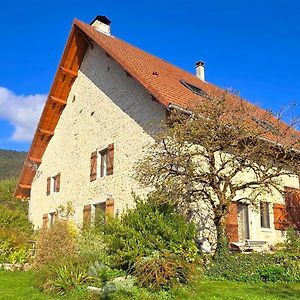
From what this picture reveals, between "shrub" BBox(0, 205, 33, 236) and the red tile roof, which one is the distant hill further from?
"shrub" BBox(0, 205, 33, 236)

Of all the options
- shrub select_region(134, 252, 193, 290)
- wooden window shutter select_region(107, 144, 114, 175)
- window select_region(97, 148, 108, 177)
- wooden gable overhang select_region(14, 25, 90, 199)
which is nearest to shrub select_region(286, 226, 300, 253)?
shrub select_region(134, 252, 193, 290)

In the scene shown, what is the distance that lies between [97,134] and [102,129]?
0.46 metres

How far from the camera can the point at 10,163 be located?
181ft

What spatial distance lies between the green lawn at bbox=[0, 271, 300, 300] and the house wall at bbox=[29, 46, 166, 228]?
169 inches

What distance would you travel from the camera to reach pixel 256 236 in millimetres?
13391

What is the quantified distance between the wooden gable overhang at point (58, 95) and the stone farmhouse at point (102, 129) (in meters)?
0.04

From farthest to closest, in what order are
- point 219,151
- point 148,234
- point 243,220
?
1. point 243,220
2. point 219,151
3. point 148,234

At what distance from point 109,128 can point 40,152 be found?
7.47 metres

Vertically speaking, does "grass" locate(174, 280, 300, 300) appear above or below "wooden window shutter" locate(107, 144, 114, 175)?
below

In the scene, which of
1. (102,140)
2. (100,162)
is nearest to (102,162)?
(100,162)

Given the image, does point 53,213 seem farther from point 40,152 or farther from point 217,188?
point 217,188

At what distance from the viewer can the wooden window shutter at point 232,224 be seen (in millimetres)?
12258

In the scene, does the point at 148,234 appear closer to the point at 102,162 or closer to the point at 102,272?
the point at 102,272

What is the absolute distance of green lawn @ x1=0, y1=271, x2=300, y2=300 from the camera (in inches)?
299
